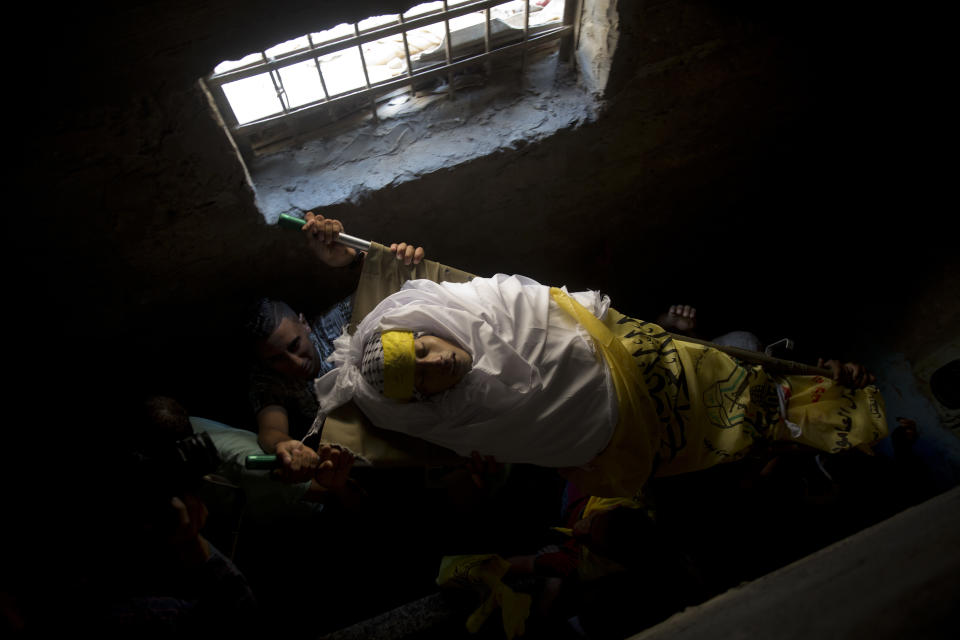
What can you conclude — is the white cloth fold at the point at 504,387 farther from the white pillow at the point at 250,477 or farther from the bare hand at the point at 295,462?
the white pillow at the point at 250,477

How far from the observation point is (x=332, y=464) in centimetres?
194

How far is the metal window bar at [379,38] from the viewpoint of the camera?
218 centimetres

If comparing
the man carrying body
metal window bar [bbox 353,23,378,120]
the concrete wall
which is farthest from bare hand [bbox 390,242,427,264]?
metal window bar [bbox 353,23,378,120]

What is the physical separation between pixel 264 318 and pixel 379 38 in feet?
4.47

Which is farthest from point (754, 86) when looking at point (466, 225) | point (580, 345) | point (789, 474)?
point (789, 474)

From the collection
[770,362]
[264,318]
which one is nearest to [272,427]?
[264,318]

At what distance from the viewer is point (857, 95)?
9.50 ft

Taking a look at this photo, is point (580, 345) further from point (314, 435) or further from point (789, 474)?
point (789, 474)

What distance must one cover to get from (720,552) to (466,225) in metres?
2.27

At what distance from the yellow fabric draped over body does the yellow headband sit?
26.2 inches

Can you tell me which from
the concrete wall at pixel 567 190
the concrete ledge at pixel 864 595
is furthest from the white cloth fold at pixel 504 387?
the concrete wall at pixel 567 190

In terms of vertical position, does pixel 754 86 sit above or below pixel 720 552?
above

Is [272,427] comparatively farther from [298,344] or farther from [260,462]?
[260,462]

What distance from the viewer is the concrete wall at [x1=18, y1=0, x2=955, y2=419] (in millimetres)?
1751
